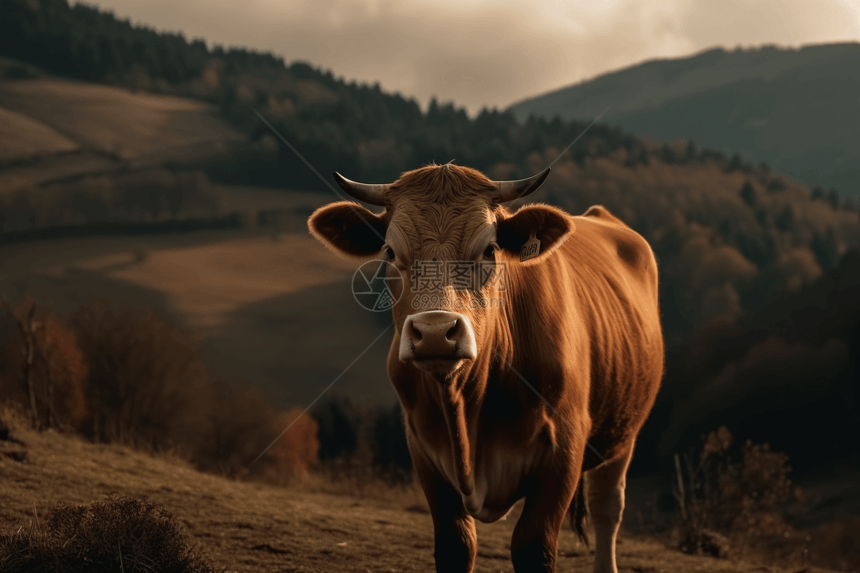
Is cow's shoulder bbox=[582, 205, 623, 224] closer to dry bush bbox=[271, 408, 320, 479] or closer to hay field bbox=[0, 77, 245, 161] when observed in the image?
dry bush bbox=[271, 408, 320, 479]

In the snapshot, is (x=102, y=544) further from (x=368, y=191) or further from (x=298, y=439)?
(x=298, y=439)

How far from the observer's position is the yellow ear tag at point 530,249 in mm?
5086

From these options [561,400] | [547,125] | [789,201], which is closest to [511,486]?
[561,400]

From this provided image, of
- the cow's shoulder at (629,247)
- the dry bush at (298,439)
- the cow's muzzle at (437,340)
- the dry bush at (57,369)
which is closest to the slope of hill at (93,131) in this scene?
the dry bush at (298,439)

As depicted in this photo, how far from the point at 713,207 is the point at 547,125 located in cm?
Answer: 3868

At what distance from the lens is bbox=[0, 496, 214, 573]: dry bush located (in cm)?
541

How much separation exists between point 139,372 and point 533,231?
5505cm

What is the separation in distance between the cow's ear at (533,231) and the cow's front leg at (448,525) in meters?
1.65

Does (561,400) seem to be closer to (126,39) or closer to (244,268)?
(244,268)

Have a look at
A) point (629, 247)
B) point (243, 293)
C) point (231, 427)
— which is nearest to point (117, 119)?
point (243, 293)

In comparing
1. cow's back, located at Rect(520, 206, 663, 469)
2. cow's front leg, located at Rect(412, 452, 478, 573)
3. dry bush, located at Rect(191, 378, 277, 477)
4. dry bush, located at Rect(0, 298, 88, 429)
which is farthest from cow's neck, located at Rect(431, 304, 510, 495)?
dry bush, located at Rect(191, 378, 277, 477)

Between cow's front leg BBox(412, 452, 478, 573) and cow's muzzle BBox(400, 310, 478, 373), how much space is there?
1.54m

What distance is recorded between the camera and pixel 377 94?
17988 cm

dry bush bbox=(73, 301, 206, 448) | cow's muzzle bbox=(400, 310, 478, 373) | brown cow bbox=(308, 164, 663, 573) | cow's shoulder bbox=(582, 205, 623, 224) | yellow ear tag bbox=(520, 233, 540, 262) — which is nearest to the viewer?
cow's muzzle bbox=(400, 310, 478, 373)
